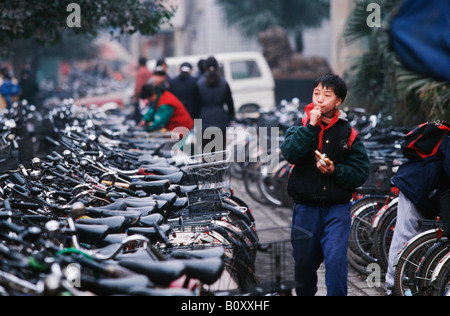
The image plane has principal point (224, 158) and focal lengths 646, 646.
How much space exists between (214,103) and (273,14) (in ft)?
59.5

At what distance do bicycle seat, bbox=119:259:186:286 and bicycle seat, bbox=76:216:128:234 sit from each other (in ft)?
2.54

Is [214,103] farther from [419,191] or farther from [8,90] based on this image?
[8,90]

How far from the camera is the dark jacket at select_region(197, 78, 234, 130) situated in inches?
360

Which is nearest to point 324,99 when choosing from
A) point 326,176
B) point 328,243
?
point 326,176

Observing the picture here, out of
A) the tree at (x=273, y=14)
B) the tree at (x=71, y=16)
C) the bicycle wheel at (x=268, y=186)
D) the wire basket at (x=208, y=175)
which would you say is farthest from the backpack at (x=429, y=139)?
the tree at (x=273, y=14)

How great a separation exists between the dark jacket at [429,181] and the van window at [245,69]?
11.3 metres

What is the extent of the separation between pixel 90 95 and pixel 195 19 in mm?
12880

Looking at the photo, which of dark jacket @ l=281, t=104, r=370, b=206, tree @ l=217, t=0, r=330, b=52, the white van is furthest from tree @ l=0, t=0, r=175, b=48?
tree @ l=217, t=0, r=330, b=52

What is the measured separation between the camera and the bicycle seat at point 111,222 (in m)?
3.83

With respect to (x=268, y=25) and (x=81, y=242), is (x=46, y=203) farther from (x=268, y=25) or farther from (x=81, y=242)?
(x=268, y=25)

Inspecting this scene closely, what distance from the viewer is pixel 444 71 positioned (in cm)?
315

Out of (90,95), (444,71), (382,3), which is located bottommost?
(90,95)

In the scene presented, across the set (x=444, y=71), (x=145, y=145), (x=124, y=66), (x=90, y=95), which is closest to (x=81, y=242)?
(x=444, y=71)

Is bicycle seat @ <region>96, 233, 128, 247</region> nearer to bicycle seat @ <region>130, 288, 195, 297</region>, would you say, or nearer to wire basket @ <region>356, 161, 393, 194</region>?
bicycle seat @ <region>130, 288, 195, 297</region>
